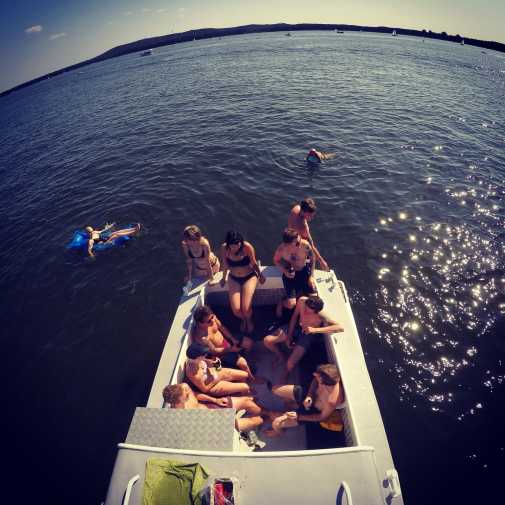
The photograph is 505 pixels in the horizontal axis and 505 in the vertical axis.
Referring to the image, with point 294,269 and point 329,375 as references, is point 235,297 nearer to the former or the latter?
point 294,269

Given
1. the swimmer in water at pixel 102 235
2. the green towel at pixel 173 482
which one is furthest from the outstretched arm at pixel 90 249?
the green towel at pixel 173 482

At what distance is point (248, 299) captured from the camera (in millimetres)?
6781

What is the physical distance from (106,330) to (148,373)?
88.1 inches

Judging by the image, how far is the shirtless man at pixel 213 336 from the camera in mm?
5730

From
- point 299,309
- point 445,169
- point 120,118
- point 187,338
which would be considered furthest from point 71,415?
point 120,118

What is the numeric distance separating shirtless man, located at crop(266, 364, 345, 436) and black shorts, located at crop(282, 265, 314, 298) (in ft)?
6.95

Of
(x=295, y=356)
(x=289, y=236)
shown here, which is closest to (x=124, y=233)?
(x=289, y=236)

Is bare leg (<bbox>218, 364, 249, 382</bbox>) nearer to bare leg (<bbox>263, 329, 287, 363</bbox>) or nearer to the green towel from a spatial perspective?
bare leg (<bbox>263, 329, 287, 363</bbox>)

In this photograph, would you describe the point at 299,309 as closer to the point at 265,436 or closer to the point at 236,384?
the point at 236,384

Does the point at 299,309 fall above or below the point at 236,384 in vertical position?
above

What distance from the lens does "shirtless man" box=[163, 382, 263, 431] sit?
4520 millimetres

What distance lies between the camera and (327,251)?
10.3m

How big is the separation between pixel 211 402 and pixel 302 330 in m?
2.33

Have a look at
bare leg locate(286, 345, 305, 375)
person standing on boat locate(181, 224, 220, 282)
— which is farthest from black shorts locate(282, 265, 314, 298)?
person standing on boat locate(181, 224, 220, 282)
